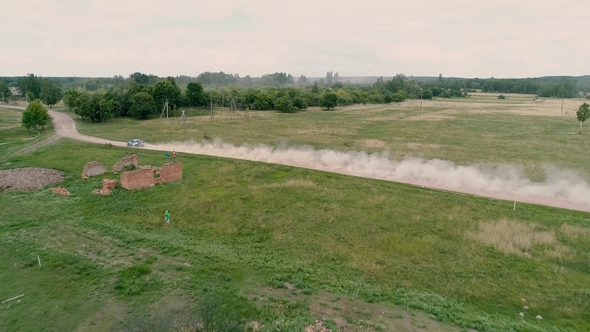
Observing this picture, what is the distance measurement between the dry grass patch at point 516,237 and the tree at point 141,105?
68232 mm

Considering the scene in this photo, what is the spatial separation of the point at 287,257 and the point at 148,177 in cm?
1599

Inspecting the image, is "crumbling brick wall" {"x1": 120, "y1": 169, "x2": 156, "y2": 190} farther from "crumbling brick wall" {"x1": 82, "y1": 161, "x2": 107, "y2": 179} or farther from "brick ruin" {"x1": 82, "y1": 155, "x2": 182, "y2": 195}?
"crumbling brick wall" {"x1": 82, "y1": 161, "x2": 107, "y2": 179}

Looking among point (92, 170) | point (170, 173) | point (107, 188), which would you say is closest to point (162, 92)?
point (92, 170)

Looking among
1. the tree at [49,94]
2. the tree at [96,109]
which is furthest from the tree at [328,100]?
the tree at [49,94]

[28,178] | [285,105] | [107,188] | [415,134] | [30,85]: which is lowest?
[107,188]

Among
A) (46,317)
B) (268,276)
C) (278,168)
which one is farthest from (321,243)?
(278,168)

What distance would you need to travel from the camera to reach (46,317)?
13609mm

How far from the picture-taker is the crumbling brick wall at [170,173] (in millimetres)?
30219

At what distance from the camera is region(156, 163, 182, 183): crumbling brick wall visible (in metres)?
30.2

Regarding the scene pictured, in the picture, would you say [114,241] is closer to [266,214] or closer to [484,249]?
[266,214]

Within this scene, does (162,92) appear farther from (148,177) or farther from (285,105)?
(148,177)

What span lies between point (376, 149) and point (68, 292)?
36.9 metres

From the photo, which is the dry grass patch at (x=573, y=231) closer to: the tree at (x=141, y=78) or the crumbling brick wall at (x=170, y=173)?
the crumbling brick wall at (x=170, y=173)

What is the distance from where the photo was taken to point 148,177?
2916 centimetres
